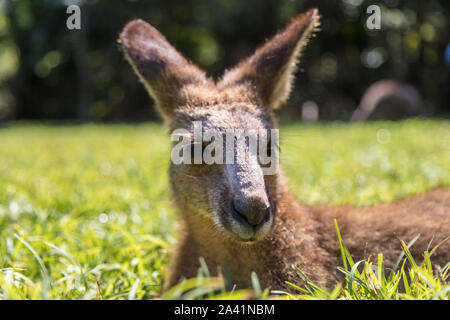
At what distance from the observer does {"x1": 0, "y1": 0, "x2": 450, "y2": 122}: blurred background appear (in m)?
24.4

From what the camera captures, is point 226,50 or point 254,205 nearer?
point 254,205

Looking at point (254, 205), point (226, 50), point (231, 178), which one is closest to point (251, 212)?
point (254, 205)

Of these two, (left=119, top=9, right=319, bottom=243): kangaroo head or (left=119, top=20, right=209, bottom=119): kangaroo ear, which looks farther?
(left=119, top=20, right=209, bottom=119): kangaroo ear

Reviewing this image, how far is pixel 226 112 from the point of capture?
3.18 metres

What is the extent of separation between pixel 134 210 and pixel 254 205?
8.90 feet

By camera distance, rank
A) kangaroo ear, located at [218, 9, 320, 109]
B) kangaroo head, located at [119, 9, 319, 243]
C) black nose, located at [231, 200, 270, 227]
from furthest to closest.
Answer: kangaroo ear, located at [218, 9, 320, 109] < kangaroo head, located at [119, 9, 319, 243] < black nose, located at [231, 200, 270, 227]

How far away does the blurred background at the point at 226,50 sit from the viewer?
80.2ft

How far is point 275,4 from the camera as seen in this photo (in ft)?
88.4

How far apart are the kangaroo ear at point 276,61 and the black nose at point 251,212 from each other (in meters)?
1.15

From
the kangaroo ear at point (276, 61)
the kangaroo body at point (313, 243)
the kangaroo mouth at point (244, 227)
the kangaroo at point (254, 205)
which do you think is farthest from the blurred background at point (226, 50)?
the kangaroo mouth at point (244, 227)

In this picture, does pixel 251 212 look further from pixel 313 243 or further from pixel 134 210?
pixel 134 210

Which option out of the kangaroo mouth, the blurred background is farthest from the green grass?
the blurred background

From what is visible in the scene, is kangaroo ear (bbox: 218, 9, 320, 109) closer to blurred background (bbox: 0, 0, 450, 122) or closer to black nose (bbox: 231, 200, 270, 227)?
black nose (bbox: 231, 200, 270, 227)

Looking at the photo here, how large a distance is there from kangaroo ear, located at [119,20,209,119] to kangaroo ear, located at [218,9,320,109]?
28 cm
